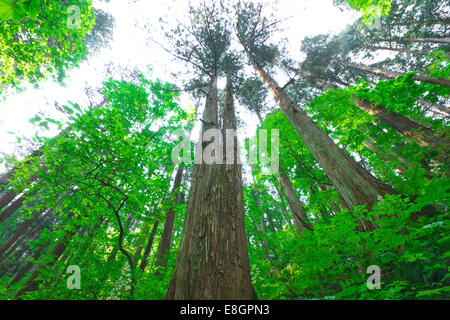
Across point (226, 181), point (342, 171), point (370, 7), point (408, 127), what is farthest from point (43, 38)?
point (408, 127)

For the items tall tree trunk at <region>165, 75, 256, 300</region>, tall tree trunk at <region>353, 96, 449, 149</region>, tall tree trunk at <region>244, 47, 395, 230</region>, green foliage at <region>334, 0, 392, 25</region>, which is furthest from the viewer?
tall tree trunk at <region>353, 96, 449, 149</region>

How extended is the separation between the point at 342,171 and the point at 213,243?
2572mm

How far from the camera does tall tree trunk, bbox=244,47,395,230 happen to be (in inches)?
91.9

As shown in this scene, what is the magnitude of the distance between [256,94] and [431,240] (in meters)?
Result: 10.6

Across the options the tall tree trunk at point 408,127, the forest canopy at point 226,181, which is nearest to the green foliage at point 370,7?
the forest canopy at point 226,181

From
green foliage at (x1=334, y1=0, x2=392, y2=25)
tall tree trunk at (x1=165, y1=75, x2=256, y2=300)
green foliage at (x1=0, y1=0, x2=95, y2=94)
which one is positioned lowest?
tall tree trunk at (x1=165, y1=75, x2=256, y2=300)

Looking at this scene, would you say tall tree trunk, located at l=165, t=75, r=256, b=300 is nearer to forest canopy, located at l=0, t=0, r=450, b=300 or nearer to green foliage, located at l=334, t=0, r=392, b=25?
forest canopy, located at l=0, t=0, r=450, b=300

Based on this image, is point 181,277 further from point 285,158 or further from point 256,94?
point 256,94

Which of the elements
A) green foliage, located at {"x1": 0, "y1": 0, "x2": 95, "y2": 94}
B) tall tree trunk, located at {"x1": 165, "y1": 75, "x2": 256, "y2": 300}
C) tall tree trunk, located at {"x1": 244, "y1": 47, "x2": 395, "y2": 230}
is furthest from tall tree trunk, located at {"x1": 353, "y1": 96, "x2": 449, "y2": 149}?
green foliage, located at {"x1": 0, "y1": 0, "x2": 95, "y2": 94}

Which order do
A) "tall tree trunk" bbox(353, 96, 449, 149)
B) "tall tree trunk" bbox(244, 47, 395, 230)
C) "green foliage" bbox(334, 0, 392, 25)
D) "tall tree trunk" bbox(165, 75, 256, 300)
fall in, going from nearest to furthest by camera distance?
"tall tree trunk" bbox(165, 75, 256, 300)
"tall tree trunk" bbox(244, 47, 395, 230)
"green foliage" bbox(334, 0, 392, 25)
"tall tree trunk" bbox(353, 96, 449, 149)

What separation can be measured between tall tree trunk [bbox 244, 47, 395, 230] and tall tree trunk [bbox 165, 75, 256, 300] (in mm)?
1828

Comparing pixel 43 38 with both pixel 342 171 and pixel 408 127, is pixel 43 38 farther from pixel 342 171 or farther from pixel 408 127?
pixel 408 127

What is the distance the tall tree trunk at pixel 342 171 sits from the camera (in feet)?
7.66
